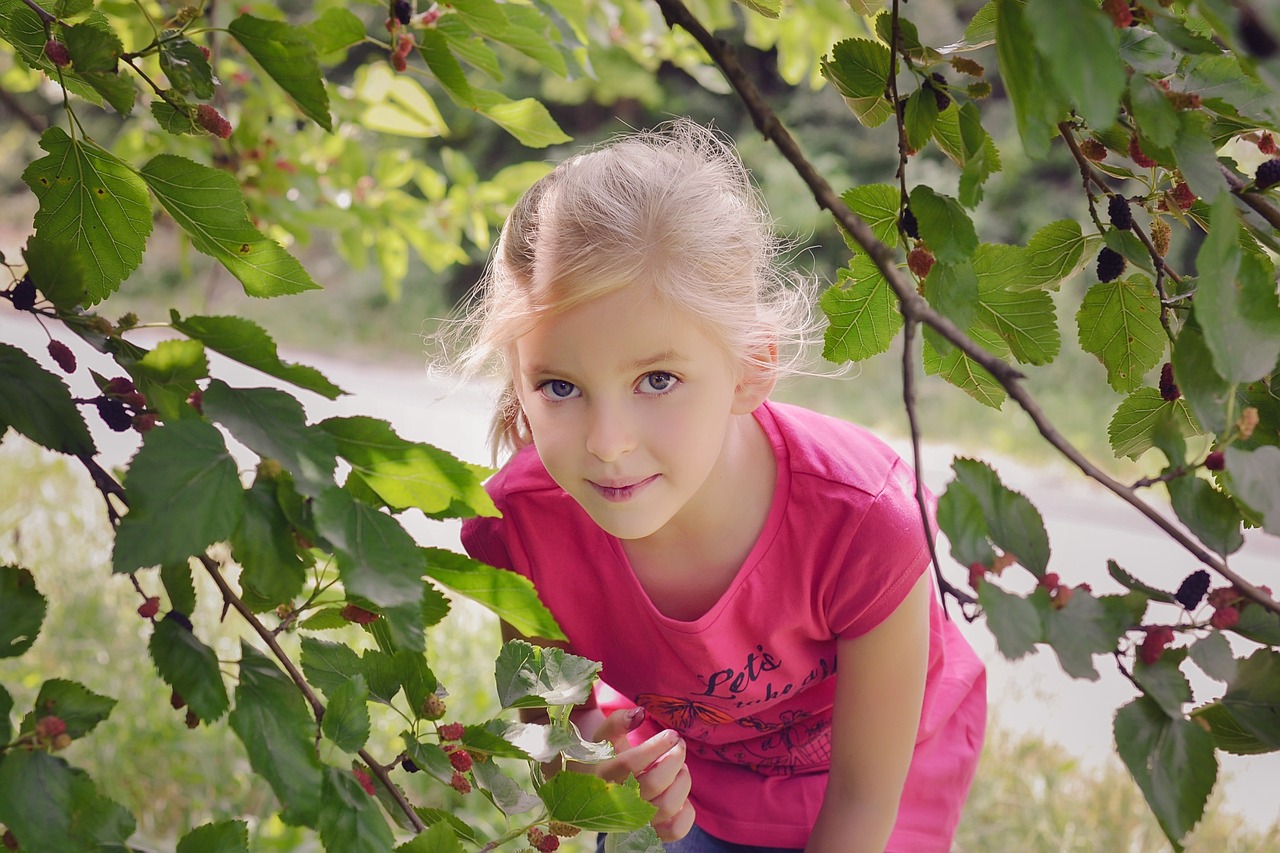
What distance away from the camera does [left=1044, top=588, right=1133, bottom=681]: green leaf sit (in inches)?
20.4

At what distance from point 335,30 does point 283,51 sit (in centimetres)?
24

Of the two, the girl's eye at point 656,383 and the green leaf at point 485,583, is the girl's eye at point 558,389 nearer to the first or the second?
the girl's eye at point 656,383

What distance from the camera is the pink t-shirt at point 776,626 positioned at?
1.19 meters

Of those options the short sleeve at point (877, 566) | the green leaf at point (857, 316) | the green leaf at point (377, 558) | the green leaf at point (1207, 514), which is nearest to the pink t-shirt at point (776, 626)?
the short sleeve at point (877, 566)

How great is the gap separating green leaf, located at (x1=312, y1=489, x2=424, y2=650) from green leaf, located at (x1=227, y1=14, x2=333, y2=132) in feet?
0.94

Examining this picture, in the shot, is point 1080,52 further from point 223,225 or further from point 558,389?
point 558,389

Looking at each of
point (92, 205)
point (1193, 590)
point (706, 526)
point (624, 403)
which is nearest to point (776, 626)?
point (706, 526)

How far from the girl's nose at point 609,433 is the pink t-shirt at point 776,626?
0.27 meters

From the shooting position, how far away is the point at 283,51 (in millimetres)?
725

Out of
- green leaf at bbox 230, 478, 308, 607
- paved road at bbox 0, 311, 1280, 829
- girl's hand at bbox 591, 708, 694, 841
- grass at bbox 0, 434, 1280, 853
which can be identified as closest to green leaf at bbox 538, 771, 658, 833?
green leaf at bbox 230, 478, 308, 607

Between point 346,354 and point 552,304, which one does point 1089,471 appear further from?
point 346,354

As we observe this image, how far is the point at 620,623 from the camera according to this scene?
4.22ft

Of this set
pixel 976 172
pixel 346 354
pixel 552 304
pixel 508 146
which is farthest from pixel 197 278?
pixel 976 172

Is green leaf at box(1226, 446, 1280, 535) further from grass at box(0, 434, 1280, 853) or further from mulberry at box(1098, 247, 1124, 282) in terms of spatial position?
grass at box(0, 434, 1280, 853)
